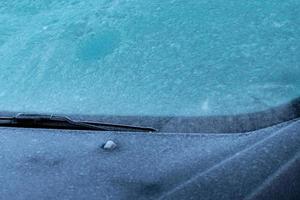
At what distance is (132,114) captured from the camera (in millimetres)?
1490

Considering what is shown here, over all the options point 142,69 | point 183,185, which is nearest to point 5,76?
point 142,69

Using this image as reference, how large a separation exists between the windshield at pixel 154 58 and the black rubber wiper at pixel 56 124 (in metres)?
0.04

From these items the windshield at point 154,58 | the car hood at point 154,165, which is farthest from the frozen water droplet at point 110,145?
the windshield at point 154,58

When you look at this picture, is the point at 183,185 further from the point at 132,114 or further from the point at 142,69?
the point at 142,69

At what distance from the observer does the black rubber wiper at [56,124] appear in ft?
4.87

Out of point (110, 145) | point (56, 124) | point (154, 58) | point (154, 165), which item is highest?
point (154, 58)

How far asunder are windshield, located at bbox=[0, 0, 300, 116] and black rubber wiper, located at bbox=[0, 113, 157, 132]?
38 millimetres

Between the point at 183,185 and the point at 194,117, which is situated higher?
the point at 194,117

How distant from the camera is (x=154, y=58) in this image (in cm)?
165

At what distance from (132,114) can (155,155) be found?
0.18 m

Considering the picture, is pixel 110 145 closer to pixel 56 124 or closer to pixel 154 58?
pixel 56 124

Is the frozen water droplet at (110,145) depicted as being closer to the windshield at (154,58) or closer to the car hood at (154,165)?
the car hood at (154,165)

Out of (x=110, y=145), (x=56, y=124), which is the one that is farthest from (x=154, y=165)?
(x=56, y=124)

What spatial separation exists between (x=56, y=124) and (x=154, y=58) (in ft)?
1.32
